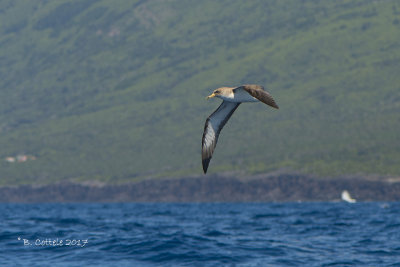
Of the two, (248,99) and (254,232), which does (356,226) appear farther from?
(248,99)

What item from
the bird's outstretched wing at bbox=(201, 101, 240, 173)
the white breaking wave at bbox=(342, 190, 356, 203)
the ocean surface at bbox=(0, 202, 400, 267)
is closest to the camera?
the bird's outstretched wing at bbox=(201, 101, 240, 173)

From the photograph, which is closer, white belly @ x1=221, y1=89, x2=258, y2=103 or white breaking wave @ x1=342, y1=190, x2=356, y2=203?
white belly @ x1=221, y1=89, x2=258, y2=103

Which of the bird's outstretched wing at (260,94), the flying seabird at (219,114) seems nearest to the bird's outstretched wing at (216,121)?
the flying seabird at (219,114)

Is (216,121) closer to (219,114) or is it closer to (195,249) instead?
(219,114)

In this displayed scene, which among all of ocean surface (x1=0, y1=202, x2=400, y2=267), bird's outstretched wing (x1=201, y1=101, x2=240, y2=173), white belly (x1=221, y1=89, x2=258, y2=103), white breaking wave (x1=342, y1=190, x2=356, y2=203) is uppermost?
white belly (x1=221, y1=89, x2=258, y2=103)

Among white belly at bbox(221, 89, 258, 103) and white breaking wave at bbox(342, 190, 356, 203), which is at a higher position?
white belly at bbox(221, 89, 258, 103)

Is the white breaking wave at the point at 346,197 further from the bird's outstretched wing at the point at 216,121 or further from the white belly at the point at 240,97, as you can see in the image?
the white belly at the point at 240,97

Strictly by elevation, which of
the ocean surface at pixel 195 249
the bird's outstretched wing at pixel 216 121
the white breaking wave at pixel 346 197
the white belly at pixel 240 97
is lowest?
the ocean surface at pixel 195 249

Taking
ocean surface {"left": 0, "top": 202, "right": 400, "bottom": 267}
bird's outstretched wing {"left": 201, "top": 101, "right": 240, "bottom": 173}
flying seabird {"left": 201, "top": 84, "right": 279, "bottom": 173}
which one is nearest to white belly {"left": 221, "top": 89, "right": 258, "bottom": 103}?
flying seabird {"left": 201, "top": 84, "right": 279, "bottom": 173}

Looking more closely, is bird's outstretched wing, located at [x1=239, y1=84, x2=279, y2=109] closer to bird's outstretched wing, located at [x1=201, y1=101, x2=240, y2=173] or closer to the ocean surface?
bird's outstretched wing, located at [x1=201, y1=101, x2=240, y2=173]

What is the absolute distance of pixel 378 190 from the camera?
195625 mm

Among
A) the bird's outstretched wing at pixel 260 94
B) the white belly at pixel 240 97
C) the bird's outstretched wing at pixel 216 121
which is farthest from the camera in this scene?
the bird's outstretched wing at pixel 216 121

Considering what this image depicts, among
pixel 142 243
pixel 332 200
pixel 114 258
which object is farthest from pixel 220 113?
pixel 332 200

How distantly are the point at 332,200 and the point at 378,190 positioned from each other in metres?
13.6
